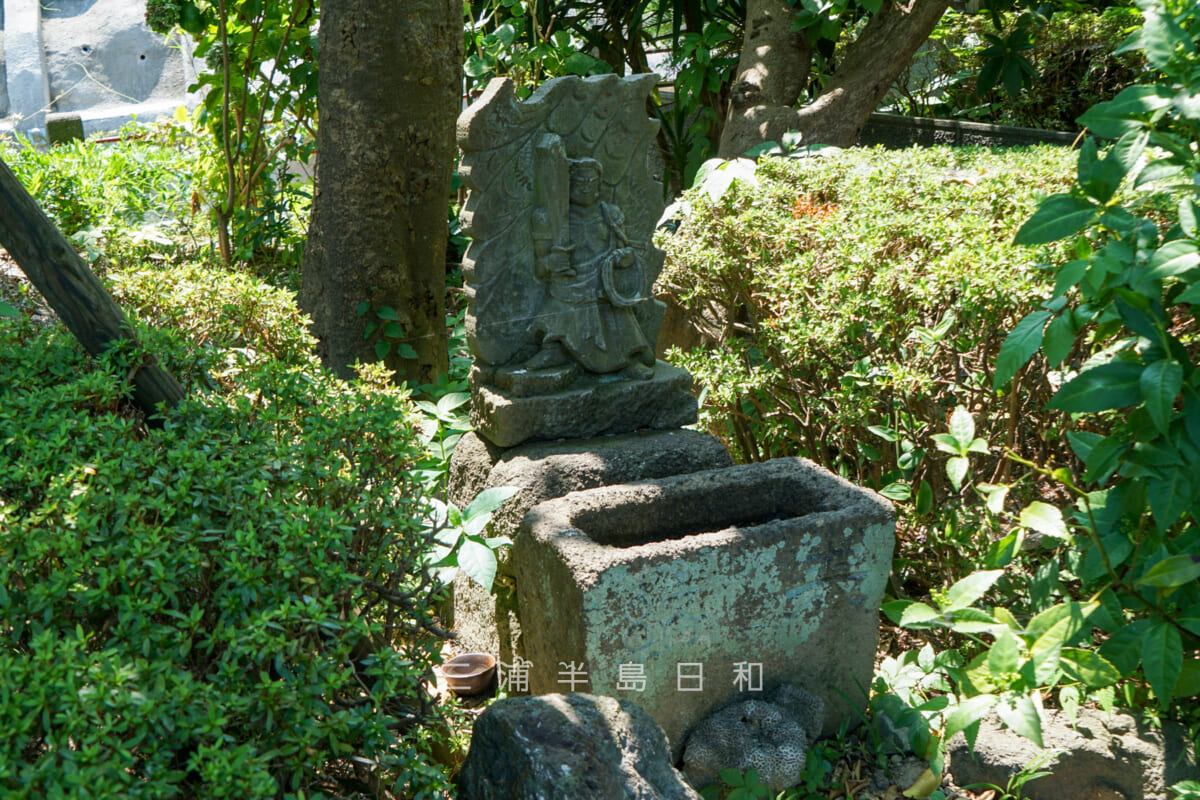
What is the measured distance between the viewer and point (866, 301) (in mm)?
3135

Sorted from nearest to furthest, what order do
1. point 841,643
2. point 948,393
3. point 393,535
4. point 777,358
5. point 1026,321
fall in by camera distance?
point 393,535
point 1026,321
point 841,643
point 948,393
point 777,358

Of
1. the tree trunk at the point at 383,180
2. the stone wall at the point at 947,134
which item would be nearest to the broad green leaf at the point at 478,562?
the tree trunk at the point at 383,180

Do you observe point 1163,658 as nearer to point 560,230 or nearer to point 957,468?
point 957,468

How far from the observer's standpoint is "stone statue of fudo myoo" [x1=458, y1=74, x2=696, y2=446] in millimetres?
2938

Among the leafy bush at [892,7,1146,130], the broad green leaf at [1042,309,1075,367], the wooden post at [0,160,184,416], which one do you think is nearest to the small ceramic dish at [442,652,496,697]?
the wooden post at [0,160,184,416]

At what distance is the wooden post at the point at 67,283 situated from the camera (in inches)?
87.2

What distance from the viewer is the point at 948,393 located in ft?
10.4

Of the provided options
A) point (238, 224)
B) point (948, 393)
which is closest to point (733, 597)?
point (948, 393)

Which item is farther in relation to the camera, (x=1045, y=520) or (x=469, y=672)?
(x=469, y=672)

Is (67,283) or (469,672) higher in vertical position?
(67,283)

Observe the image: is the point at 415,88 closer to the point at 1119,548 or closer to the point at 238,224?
A: the point at 238,224

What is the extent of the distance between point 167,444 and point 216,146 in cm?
416

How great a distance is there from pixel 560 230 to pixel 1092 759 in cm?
209

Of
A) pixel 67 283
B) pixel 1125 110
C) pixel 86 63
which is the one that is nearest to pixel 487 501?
pixel 67 283
